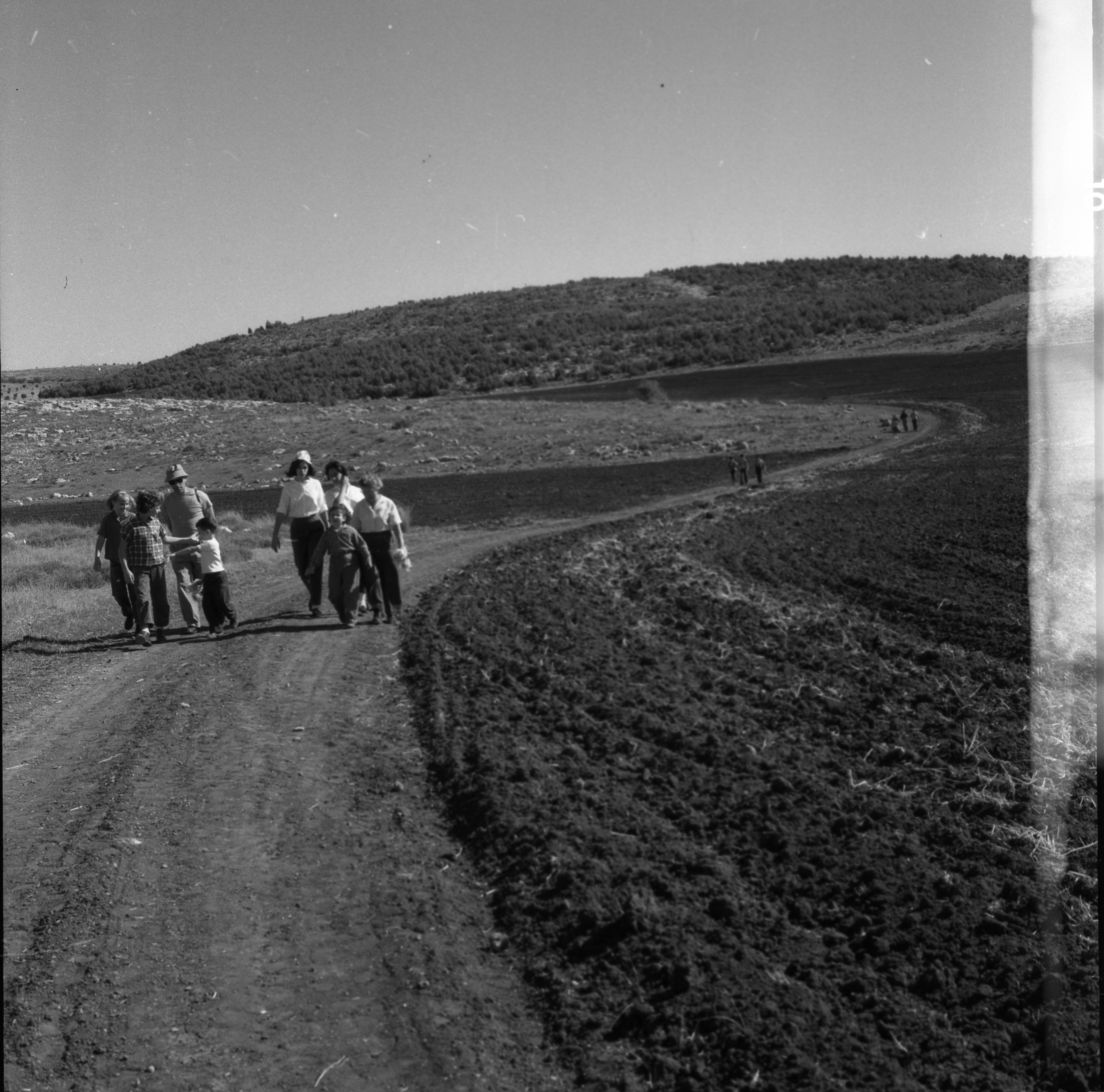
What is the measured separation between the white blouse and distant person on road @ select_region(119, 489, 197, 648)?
134cm

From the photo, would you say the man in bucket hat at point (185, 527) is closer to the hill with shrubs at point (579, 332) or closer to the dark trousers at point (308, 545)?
the dark trousers at point (308, 545)

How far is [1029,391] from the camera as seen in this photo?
169 ft

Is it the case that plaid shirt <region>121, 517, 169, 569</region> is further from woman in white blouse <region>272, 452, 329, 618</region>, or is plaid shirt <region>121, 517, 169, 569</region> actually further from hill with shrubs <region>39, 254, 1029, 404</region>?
hill with shrubs <region>39, 254, 1029, 404</region>

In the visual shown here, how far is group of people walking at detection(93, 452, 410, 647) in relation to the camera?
1138 cm

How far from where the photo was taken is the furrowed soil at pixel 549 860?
14.4ft

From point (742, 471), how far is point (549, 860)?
23.6m

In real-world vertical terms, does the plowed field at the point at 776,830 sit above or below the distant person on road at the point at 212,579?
below

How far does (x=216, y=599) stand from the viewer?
1175 cm

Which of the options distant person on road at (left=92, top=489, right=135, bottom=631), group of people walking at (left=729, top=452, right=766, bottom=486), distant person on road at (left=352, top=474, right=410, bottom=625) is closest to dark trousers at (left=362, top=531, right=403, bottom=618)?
distant person on road at (left=352, top=474, right=410, bottom=625)

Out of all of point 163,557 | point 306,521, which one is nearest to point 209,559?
point 163,557

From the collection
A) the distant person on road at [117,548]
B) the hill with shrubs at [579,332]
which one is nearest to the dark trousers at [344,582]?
the distant person on road at [117,548]

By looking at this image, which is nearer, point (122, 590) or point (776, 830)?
point (776, 830)

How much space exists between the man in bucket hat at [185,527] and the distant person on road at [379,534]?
1509 millimetres

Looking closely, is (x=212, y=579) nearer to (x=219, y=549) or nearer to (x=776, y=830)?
(x=219, y=549)
